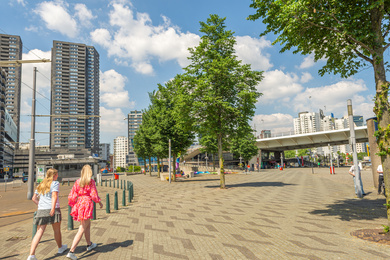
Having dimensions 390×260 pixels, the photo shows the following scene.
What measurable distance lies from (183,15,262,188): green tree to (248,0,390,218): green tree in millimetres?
9186

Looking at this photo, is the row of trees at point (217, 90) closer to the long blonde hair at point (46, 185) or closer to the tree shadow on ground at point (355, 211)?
the tree shadow on ground at point (355, 211)

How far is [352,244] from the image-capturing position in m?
5.54

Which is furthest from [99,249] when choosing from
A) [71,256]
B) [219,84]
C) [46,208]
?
[219,84]

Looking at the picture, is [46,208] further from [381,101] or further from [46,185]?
[381,101]

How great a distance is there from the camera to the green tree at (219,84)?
17.6 metres

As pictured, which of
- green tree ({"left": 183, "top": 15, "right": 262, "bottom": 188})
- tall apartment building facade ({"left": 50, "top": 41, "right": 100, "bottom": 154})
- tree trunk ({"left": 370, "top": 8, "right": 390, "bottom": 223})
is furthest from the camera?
tall apartment building facade ({"left": 50, "top": 41, "right": 100, "bottom": 154})

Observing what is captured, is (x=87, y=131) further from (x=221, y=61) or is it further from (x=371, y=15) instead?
(x=371, y=15)

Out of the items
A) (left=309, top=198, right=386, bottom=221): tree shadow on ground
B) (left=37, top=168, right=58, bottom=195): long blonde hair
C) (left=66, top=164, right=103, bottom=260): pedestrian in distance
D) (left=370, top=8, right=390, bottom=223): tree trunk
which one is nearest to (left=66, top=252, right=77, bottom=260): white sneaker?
(left=66, top=164, right=103, bottom=260): pedestrian in distance

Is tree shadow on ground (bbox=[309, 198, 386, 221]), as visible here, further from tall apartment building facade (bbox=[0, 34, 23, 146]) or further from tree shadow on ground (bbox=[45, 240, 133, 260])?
tall apartment building facade (bbox=[0, 34, 23, 146])

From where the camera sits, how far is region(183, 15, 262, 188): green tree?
1764 centimetres

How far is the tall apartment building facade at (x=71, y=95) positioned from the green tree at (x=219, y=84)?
132805 millimetres

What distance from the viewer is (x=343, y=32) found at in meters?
6.41

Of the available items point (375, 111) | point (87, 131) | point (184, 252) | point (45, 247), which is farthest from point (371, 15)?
point (87, 131)

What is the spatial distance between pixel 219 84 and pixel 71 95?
150 meters
